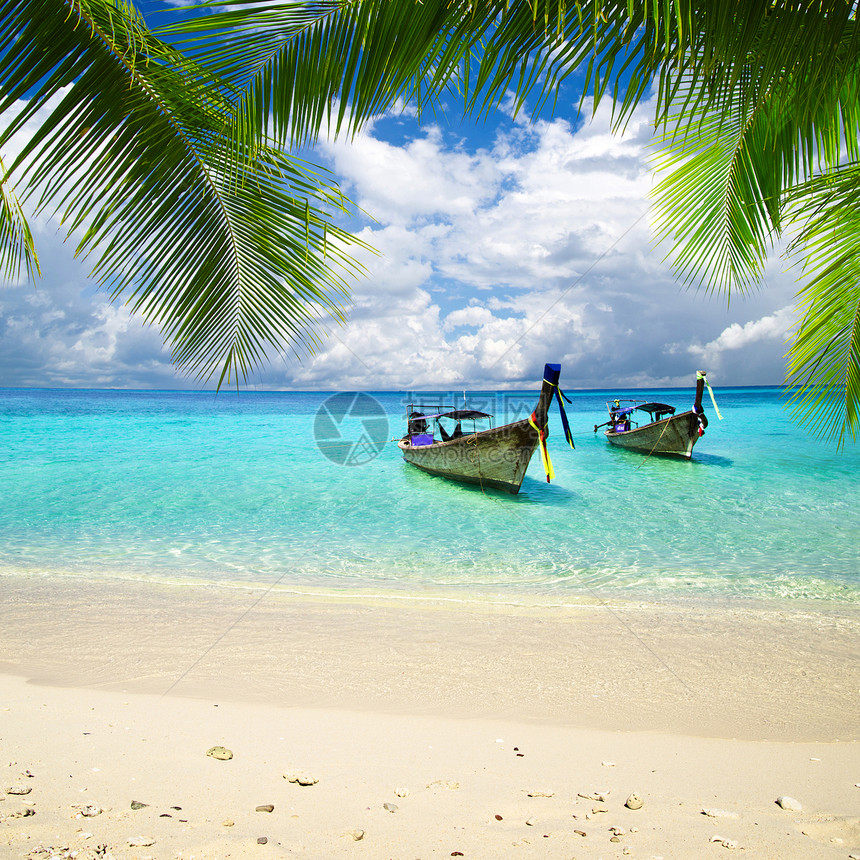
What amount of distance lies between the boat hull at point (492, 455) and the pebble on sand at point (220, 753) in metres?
10.2

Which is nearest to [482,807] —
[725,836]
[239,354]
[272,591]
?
[725,836]

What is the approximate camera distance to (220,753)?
118 inches

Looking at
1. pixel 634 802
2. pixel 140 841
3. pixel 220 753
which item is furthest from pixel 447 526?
pixel 140 841

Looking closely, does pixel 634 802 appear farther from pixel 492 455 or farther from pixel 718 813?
pixel 492 455

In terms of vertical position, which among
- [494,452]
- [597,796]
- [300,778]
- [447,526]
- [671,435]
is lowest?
[447,526]

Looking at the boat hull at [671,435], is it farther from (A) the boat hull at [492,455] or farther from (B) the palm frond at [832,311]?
(B) the palm frond at [832,311]

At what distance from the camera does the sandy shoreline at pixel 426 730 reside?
237 cm

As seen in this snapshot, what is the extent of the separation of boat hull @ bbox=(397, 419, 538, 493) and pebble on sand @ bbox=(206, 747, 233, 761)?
10.2m

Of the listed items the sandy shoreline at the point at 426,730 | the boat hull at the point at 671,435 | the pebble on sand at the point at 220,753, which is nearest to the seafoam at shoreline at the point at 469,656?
the sandy shoreline at the point at 426,730

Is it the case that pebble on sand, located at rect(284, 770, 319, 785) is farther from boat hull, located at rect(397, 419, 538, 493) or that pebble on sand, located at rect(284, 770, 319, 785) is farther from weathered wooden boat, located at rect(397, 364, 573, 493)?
boat hull, located at rect(397, 419, 538, 493)

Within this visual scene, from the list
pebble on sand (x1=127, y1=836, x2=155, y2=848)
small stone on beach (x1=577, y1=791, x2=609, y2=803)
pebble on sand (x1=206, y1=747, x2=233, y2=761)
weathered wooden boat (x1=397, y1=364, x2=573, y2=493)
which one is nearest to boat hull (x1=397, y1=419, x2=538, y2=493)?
weathered wooden boat (x1=397, y1=364, x2=573, y2=493)

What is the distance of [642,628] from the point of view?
549 cm

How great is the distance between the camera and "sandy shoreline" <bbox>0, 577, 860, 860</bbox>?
7.77 feet

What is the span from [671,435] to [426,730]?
59.3 feet
